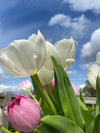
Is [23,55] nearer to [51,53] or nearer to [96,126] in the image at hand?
[51,53]

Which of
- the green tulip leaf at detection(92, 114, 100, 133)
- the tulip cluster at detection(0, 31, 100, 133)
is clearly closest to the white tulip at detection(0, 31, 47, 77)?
the tulip cluster at detection(0, 31, 100, 133)

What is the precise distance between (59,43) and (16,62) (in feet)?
0.28

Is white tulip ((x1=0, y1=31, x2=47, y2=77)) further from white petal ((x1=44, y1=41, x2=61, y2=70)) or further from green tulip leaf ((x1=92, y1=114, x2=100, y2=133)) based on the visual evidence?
green tulip leaf ((x1=92, y1=114, x2=100, y2=133))

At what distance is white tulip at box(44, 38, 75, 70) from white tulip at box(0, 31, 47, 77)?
0.07 feet

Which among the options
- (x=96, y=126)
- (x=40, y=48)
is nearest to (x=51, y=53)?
(x=40, y=48)

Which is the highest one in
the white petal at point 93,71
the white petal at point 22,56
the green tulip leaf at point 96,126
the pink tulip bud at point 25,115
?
the white petal at point 22,56

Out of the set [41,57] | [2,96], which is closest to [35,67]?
[41,57]

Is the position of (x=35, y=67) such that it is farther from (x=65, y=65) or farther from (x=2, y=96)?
(x=2, y=96)

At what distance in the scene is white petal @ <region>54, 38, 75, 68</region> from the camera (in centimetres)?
32

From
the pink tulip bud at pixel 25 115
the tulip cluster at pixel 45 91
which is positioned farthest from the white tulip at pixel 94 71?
the pink tulip bud at pixel 25 115

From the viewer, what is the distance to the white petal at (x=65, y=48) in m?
0.32

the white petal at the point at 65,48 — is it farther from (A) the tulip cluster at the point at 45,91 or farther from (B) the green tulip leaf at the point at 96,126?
(B) the green tulip leaf at the point at 96,126

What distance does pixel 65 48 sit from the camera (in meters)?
0.32

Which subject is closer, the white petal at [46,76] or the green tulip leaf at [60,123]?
the green tulip leaf at [60,123]
